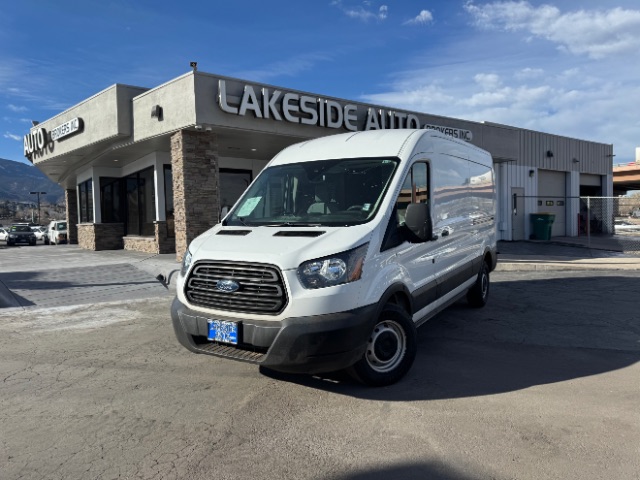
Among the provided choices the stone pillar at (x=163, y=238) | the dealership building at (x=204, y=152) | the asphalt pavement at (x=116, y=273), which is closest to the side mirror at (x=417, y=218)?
the dealership building at (x=204, y=152)

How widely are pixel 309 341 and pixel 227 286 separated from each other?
33.2 inches

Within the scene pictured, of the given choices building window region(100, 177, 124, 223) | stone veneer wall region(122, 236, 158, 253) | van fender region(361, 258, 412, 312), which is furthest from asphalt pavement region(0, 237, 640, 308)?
building window region(100, 177, 124, 223)

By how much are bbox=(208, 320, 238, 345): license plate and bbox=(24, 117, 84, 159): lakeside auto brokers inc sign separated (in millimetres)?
13800

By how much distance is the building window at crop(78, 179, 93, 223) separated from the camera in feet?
68.4

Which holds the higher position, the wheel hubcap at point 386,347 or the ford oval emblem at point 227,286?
the ford oval emblem at point 227,286

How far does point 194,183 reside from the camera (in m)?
12.3

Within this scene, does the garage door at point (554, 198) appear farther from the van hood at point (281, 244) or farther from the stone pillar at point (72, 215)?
the stone pillar at point (72, 215)

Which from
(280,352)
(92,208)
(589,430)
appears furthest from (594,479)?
(92,208)

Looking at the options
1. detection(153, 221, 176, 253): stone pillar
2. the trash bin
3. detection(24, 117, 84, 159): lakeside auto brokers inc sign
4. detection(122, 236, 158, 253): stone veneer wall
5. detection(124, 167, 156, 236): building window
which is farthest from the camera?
the trash bin

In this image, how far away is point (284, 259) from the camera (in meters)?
3.66

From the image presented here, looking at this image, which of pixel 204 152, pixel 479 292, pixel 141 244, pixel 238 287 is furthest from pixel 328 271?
pixel 141 244

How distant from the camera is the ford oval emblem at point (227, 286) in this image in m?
3.83

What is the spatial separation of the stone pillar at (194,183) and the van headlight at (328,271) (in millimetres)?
8988

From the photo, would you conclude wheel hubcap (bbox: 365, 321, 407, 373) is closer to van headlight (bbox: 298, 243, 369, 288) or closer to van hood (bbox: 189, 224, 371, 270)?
van headlight (bbox: 298, 243, 369, 288)
